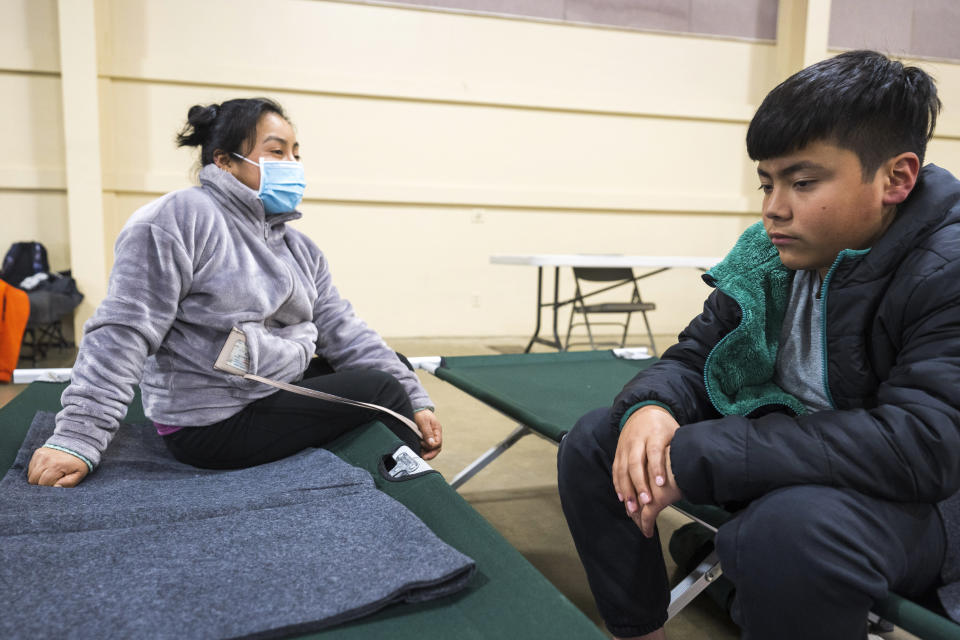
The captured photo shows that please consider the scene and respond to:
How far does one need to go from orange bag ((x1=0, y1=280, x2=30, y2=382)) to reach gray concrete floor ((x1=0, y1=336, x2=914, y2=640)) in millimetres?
→ 159

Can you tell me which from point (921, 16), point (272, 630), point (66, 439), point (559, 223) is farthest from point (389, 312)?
point (921, 16)

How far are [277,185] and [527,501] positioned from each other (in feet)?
4.31

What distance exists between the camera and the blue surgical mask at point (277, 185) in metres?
1.64

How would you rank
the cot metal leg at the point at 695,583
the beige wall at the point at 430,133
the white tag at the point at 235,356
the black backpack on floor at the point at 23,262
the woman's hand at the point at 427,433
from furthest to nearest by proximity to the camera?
the beige wall at the point at 430,133, the black backpack on floor at the point at 23,262, the woman's hand at the point at 427,433, the white tag at the point at 235,356, the cot metal leg at the point at 695,583

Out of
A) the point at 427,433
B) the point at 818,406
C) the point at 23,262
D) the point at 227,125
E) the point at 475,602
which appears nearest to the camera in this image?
the point at 475,602

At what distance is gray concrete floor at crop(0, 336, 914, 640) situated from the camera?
1.62 m

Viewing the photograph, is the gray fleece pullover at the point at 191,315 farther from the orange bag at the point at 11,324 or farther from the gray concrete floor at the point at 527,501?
the orange bag at the point at 11,324

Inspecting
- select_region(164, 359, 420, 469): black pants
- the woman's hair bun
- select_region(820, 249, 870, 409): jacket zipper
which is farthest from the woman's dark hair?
select_region(820, 249, 870, 409): jacket zipper

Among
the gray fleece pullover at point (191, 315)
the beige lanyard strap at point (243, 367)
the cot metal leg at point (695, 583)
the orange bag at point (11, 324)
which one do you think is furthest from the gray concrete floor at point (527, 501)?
the gray fleece pullover at point (191, 315)

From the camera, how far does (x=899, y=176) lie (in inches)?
38.4

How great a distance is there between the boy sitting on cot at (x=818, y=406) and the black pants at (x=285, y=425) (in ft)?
1.97

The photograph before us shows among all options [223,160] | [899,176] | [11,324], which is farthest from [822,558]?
[11,324]

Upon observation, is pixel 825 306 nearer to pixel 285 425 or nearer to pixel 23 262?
pixel 285 425

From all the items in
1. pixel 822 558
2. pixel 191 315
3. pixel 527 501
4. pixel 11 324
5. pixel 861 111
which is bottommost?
pixel 527 501
